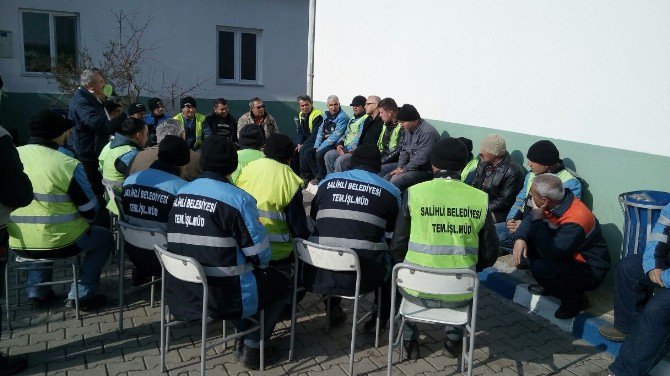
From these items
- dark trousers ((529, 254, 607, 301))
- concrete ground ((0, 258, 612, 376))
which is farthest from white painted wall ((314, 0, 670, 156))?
concrete ground ((0, 258, 612, 376))

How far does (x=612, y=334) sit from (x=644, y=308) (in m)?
0.62

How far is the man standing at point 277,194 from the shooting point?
3.92 meters

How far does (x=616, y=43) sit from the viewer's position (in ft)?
16.4

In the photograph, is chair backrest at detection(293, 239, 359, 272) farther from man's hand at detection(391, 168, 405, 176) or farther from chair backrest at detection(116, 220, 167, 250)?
man's hand at detection(391, 168, 405, 176)

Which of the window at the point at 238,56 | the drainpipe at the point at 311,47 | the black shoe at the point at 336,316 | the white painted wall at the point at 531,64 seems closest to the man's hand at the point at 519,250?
the black shoe at the point at 336,316

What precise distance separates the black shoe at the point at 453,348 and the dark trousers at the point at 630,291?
1209 mm

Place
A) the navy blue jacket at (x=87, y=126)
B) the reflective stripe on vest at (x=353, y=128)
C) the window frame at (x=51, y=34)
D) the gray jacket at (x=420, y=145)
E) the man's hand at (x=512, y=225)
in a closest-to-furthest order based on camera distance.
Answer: the man's hand at (x=512, y=225)
the navy blue jacket at (x=87, y=126)
the gray jacket at (x=420, y=145)
the reflective stripe on vest at (x=353, y=128)
the window frame at (x=51, y=34)

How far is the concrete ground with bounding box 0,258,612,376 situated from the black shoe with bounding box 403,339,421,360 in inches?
2.1

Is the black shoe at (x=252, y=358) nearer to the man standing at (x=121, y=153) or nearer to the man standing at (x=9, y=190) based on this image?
the man standing at (x=9, y=190)

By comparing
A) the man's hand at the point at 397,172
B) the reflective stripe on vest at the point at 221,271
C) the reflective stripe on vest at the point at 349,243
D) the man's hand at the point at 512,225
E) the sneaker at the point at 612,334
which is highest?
the man's hand at the point at 397,172

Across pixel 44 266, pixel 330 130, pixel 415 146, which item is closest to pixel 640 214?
pixel 415 146

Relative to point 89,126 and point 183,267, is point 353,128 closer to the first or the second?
point 89,126

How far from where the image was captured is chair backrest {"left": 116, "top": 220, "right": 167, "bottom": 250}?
381 centimetres

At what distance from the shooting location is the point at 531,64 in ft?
19.5
